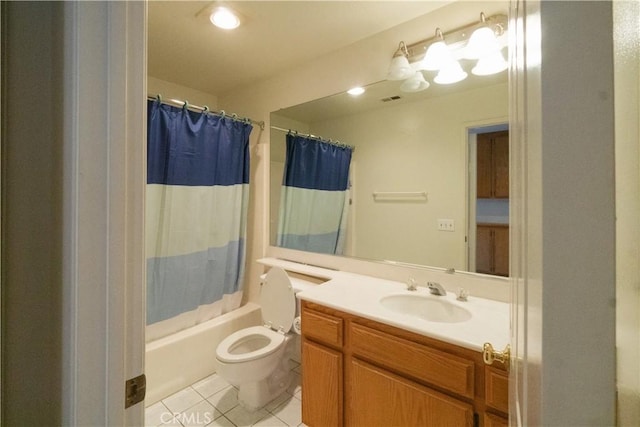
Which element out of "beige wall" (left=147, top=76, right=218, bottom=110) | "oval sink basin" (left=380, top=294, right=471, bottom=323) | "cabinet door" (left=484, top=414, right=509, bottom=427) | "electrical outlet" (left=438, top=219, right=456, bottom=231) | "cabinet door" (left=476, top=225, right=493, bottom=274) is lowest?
"cabinet door" (left=484, top=414, right=509, bottom=427)

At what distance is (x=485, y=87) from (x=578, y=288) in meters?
1.44

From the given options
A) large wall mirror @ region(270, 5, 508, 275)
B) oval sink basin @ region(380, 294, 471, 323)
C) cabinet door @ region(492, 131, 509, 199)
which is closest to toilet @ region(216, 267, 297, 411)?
large wall mirror @ region(270, 5, 508, 275)

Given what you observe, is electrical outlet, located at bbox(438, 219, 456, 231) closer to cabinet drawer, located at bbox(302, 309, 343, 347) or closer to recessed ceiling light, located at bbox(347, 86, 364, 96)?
cabinet drawer, located at bbox(302, 309, 343, 347)

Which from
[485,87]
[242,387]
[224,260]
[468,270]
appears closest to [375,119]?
[485,87]

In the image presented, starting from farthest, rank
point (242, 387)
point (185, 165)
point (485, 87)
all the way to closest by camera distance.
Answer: point (185, 165), point (242, 387), point (485, 87)

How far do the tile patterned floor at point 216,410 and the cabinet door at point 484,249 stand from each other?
53.9 inches

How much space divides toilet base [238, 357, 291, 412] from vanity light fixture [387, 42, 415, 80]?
1954mm

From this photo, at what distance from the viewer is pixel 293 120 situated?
88.1 inches

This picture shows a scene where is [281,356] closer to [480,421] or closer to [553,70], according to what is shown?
[480,421]

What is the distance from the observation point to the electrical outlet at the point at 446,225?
1525 mm

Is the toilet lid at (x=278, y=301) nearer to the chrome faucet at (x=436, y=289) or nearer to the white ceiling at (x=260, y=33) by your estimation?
the chrome faucet at (x=436, y=289)

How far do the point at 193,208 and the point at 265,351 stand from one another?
1124 millimetres

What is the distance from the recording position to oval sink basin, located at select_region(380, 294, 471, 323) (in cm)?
135

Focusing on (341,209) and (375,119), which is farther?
(341,209)
